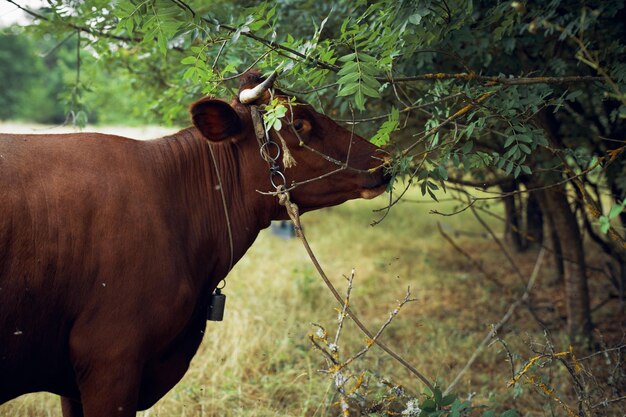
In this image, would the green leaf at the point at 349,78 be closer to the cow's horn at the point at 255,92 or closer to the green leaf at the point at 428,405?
the cow's horn at the point at 255,92

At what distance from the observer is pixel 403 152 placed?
3.07m

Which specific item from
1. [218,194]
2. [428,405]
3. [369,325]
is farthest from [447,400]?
[369,325]

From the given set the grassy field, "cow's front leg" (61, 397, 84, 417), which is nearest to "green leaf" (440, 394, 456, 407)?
the grassy field

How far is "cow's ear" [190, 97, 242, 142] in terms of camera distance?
3043 millimetres

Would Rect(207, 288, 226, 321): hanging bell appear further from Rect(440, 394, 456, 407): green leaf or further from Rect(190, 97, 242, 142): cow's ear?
Rect(440, 394, 456, 407): green leaf

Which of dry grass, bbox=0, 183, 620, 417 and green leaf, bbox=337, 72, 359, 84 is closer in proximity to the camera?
green leaf, bbox=337, 72, 359, 84

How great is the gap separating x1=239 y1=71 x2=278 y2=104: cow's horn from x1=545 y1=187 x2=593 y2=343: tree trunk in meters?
3.17

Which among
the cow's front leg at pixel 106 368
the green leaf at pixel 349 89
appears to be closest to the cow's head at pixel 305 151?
the green leaf at pixel 349 89

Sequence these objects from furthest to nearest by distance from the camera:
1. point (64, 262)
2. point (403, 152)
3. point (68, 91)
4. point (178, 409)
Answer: point (68, 91), point (178, 409), point (403, 152), point (64, 262)

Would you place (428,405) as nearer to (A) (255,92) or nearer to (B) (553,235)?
(A) (255,92)

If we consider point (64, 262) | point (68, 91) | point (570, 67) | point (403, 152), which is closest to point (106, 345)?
point (64, 262)

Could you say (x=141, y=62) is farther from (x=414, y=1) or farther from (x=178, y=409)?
(x=414, y=1)

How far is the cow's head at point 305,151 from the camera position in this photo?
3.15m

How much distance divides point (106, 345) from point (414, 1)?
1.92 metres
